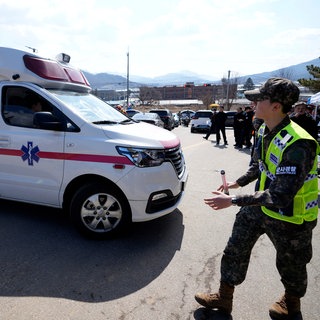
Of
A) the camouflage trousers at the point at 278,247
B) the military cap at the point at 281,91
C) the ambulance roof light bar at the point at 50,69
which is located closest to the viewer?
the military cap at the point at 281,91

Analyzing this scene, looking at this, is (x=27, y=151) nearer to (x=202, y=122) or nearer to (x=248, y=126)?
(x=248, y=126)

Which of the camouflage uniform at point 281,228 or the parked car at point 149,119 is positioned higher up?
the parked car at point 149,119

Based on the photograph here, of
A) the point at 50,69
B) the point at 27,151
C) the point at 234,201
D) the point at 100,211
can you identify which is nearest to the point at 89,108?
the point at 50,69

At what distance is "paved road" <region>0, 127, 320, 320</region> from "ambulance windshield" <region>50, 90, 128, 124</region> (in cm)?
151

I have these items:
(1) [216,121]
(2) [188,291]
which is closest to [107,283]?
(2) [188,291]

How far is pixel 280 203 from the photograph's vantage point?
1.90m

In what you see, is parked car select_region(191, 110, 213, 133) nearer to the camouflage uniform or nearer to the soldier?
the camouflage uniform

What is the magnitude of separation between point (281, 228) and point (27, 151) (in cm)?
311

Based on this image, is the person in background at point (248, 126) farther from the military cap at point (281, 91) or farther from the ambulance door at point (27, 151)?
the military cap at point (281, 91)

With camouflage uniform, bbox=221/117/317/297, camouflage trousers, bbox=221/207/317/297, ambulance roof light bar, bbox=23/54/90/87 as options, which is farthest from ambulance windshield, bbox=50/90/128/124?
camouflage trousers, bbox=221/207/317/297

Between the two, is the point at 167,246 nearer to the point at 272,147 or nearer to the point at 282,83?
the point at 272,147

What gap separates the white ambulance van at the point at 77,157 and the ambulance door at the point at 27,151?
1 centimetres

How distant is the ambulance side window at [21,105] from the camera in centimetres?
394

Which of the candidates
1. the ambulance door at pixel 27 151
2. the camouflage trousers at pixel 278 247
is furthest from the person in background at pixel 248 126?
the camouflage trousers at pixel 278 247
